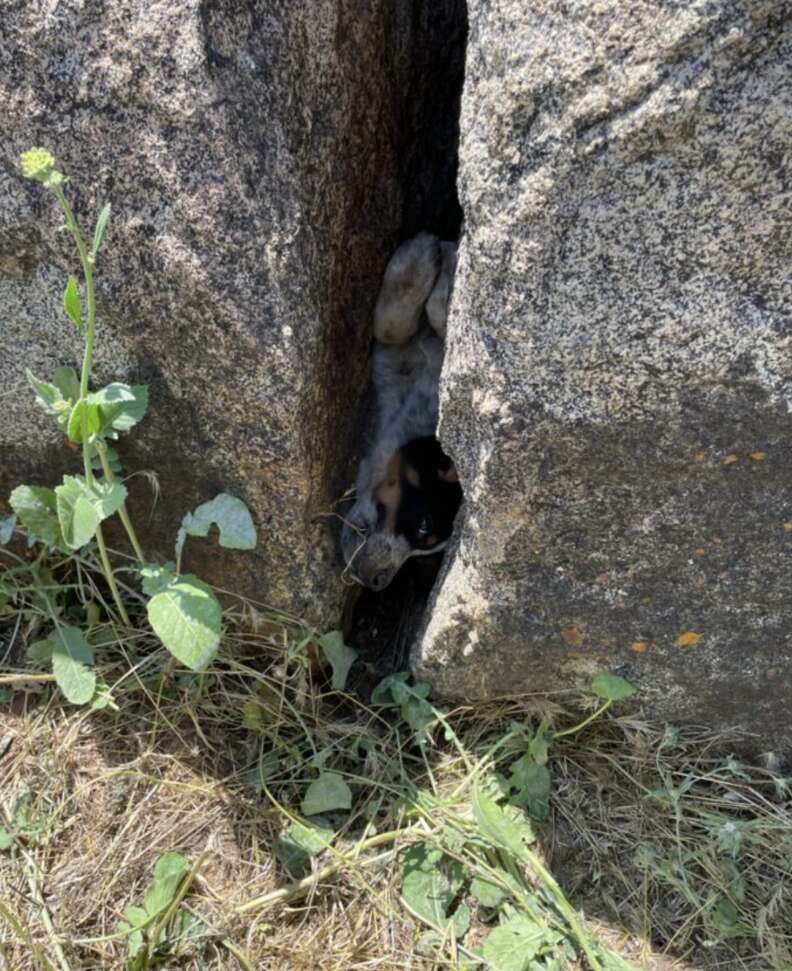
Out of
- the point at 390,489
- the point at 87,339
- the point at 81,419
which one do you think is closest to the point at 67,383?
the point at 81,419

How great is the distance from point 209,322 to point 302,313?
158 millimetres

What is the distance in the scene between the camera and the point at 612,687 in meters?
1.73

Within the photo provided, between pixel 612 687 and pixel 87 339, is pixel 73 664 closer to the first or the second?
pixel 87 339

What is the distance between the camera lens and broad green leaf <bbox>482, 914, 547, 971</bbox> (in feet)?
5.24

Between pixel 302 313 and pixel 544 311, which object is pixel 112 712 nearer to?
pixel 302 313

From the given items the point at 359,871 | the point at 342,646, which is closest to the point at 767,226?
the point at 342,646

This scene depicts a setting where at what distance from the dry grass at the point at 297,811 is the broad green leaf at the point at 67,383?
1.88 feet

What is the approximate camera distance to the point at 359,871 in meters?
1.77

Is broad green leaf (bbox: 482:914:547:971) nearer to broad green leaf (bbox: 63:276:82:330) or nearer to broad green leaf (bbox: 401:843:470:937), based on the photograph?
broad green leaf (bbox: 401:843:470:937)

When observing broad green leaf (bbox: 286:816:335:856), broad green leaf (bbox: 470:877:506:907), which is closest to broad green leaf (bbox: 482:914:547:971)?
broad green leaf (bbox: 470:877:506:907)

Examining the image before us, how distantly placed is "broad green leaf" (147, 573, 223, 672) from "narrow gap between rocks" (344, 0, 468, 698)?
1.86ft

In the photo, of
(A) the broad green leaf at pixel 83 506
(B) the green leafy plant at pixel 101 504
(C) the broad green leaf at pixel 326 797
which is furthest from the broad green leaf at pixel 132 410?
(C) the broad green leaf at pixel 326 797

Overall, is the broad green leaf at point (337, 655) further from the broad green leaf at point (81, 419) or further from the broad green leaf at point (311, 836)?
the broad green leaf at point (81, 419)

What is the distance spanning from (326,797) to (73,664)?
56 cm
